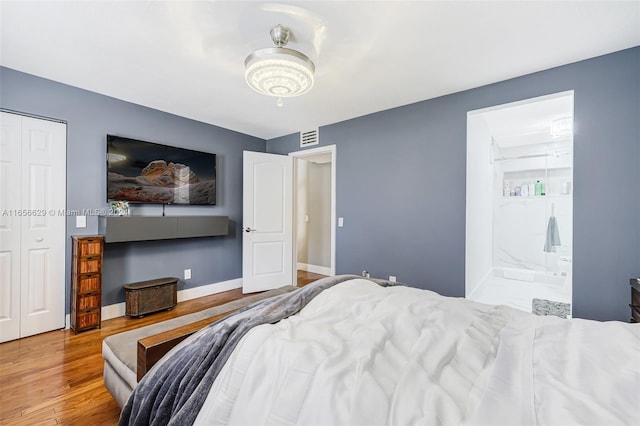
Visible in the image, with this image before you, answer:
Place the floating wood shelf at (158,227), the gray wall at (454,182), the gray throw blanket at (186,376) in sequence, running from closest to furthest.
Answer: the gray throw blanket at (186,376) < the gray wall at (454,182) < the floating wood shelf at (158,227)

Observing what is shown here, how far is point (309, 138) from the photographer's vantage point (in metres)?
4.18

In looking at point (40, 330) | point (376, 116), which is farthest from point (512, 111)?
point (40, 330)

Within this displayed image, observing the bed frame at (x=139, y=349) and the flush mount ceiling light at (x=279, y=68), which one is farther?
the flush mount ceiling light at (x=279, y=68)

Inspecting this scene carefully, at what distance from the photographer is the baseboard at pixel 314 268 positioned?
213 inches

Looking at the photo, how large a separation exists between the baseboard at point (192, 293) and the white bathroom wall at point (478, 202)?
322 cm

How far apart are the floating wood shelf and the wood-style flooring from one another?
0.94 meters

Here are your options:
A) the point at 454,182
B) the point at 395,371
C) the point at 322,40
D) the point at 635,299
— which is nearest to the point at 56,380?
the point at 395,371

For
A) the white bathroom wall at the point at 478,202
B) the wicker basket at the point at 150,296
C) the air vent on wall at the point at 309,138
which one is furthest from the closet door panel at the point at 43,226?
the white bathroom wall at the point at 478,202

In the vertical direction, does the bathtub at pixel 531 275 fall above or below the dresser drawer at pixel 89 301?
below

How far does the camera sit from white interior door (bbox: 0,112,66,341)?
248cm

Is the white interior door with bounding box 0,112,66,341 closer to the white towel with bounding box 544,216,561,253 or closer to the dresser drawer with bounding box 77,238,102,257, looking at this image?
the dresser drawer with bounding box 77,238,102,257

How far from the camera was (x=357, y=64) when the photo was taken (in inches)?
92.0

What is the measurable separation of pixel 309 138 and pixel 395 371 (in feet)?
12.2

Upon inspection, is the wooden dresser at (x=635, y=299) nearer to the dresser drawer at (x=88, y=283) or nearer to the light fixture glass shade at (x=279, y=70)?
the light fixture glass shade at (x=279, y=70)
